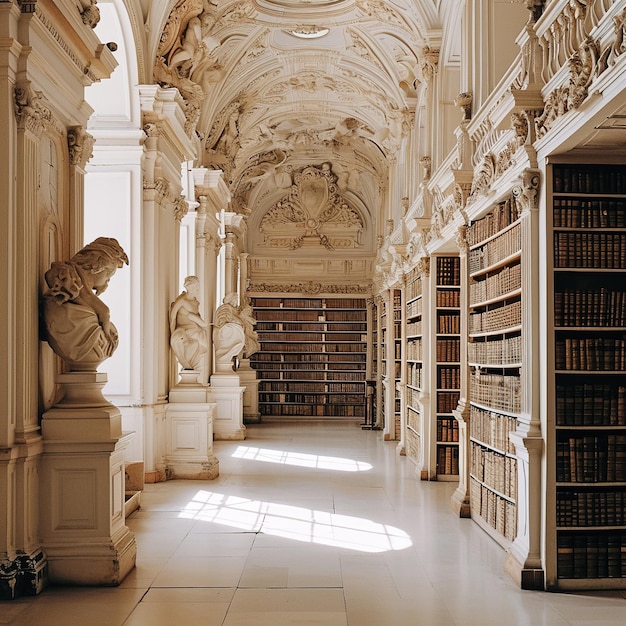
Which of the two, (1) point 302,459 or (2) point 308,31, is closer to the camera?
(1) point 302,459

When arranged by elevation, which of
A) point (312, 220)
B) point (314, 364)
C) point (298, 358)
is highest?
point (312, 220)

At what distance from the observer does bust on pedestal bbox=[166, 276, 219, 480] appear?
34.7ft

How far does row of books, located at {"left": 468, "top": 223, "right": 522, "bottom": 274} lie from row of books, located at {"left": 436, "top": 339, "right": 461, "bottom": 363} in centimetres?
224

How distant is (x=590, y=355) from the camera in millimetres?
5691

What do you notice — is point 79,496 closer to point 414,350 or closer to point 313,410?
point 414,350

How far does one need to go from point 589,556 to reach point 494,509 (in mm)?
1577

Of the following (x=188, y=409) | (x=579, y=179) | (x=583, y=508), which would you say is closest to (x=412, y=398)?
(x=188, y=409)

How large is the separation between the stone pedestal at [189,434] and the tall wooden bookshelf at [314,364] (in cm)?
1083

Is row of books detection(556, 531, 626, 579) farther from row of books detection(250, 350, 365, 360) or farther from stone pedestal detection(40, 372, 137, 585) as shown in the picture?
row of books detection(250, 350, 365, 360)

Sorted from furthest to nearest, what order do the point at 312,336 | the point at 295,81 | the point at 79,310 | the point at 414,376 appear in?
the point at 312,336 → the point at 295,81 → the point at 414,376 → the point at 79,310

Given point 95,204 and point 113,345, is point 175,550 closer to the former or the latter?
point 113,345

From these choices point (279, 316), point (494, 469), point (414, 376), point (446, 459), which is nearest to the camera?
point (494, 469)

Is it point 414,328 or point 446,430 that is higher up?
point 414,328

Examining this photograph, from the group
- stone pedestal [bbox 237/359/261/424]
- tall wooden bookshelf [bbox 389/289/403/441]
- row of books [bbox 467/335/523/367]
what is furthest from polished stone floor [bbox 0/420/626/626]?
stone pedestal [bbox 237/359/261/424]
